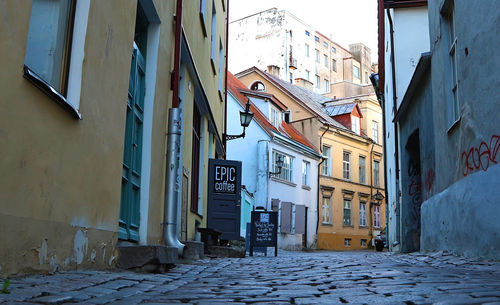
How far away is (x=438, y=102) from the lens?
960 centimetres

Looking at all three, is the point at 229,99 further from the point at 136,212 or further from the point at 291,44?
the point at 291,44

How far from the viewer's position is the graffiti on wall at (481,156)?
21.5 ft

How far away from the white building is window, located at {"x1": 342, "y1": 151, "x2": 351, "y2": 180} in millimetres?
3653

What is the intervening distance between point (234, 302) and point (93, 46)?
274cm

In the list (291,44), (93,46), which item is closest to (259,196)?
(93,46)

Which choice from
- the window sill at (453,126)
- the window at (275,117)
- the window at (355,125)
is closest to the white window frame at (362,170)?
the window at (355,125)

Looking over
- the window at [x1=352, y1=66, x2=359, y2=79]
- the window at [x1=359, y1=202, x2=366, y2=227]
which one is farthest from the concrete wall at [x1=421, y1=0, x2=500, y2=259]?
the window at [x1=352, y1=66, x2=359, y2=79]

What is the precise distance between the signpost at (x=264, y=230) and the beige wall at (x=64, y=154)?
8766 millimetres

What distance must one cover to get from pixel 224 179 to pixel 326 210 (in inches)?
802

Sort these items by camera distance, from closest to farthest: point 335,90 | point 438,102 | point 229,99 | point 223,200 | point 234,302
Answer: point 234,302, point 438,102, point 223,200, point 229,99, point 335,90

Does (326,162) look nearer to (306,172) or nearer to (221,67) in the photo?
(306,172)

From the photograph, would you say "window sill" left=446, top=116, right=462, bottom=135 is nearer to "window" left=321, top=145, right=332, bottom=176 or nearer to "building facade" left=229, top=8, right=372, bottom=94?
"window" left=321, top=145, right=332, bottom=176

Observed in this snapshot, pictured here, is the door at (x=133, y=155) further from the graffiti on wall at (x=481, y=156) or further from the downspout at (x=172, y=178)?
the graffiti on wall at (x=481, y=156)

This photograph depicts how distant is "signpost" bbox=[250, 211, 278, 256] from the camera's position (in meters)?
14.4
